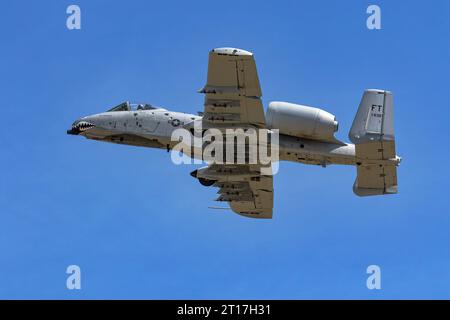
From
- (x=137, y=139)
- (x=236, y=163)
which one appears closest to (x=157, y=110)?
(x=137, y=139)

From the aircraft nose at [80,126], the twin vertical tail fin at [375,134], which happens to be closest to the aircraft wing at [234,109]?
the twin vertical tail fin at [375,134]

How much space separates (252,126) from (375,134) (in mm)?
5711

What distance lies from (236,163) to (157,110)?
493cm

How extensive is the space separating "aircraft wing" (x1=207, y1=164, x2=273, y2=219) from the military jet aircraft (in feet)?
0.16

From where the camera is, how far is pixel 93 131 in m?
49.2

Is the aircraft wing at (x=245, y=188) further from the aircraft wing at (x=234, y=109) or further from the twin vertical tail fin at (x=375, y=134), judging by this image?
the twin vertical tail fin at (x=375, y=134)

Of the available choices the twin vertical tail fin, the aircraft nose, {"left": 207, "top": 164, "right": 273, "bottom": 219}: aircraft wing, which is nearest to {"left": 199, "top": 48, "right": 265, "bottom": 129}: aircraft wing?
{"left": 207, "top": 164, "right": 273, "bottom": 219}: aircraft wing

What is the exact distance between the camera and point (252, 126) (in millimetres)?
44469

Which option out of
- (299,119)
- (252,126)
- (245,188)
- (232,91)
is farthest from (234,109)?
(245,188)

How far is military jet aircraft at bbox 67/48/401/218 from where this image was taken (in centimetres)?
4278

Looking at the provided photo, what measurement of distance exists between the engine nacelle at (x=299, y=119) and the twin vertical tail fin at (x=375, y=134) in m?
1.26

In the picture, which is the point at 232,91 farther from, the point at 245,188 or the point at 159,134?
the point at 245,188

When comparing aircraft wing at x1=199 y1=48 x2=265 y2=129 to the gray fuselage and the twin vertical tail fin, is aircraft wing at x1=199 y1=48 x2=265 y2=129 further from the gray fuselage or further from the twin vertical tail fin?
the twin vertical tail fin

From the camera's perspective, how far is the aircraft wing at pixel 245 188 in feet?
156
